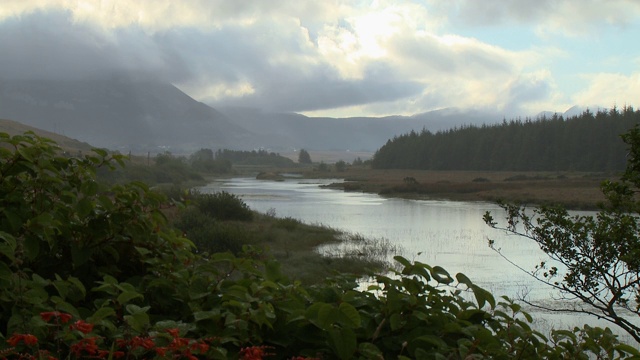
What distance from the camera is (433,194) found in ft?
180

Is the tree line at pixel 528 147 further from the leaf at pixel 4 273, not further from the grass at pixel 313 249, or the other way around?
the leaf at pixel 4 273

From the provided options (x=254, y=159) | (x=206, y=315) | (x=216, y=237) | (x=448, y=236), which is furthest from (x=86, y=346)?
(x=254, y=159)

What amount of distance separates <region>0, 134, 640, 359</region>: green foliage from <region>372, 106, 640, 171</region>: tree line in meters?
71.4

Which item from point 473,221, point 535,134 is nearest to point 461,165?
point 535,134

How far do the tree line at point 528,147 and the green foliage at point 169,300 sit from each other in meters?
71.4

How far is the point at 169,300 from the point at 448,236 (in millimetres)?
23035

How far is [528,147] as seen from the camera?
9162 cm

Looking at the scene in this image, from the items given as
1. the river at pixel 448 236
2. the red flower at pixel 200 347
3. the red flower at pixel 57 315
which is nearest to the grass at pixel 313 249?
the river at pixel 448 236

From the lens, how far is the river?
598 inches

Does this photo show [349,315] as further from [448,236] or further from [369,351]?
[448,236]

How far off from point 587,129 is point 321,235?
71.3 m

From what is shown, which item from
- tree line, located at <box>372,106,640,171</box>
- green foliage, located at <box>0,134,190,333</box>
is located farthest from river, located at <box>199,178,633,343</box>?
tree line, located at <box>372,106,640,171</box>

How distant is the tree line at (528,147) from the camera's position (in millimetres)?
81438

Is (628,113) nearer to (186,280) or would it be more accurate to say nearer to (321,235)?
(321,235)
